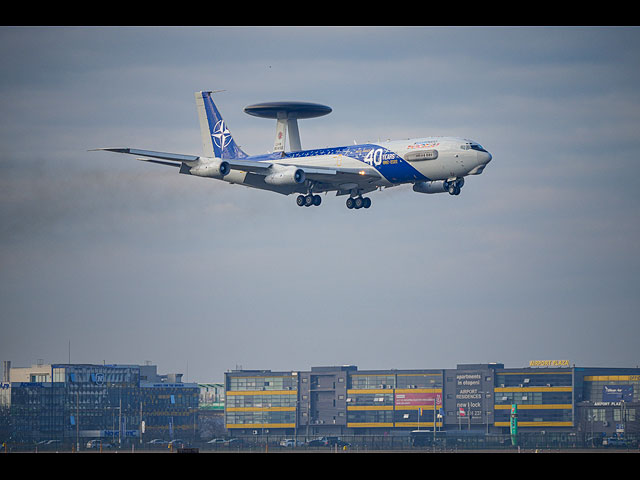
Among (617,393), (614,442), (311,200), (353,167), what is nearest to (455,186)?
(353,167)

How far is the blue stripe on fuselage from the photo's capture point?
108188mm

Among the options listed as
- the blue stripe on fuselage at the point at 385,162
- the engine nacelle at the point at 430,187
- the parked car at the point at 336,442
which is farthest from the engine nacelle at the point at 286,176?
the parked car at the point at 336,442

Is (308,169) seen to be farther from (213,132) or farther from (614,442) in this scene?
(614,442)

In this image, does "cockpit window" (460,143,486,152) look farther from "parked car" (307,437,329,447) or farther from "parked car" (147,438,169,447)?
"parked car" (147,438,169,447)

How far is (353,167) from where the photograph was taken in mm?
111875

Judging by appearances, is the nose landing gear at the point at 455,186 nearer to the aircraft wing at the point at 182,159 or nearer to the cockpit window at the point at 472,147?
the cockpit window at the point at 472,147

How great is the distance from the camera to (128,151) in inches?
4429

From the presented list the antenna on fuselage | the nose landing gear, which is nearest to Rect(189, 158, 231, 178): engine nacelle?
the nose landing gear

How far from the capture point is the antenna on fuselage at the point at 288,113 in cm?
16162

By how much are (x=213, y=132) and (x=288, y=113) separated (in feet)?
86.2

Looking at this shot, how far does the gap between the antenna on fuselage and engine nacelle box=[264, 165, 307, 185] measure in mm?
45607
